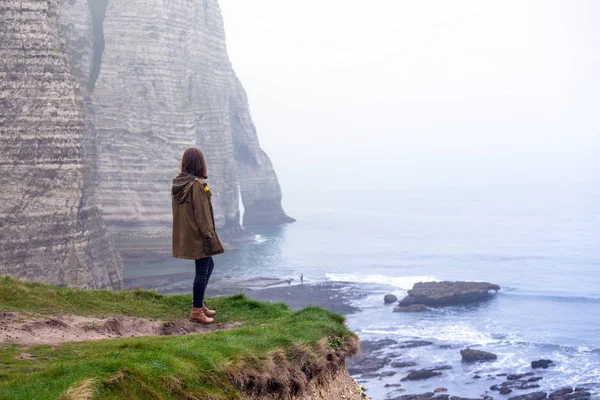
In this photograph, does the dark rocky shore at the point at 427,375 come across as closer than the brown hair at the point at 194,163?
No

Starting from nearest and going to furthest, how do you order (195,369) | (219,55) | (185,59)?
(195,369) → (185,59) → (219,55)

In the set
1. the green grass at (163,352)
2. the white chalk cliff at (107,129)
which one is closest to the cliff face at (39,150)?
the white chalk cliff at (107,129)

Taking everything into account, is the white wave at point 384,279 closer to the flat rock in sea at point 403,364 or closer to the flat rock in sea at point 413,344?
the flat rock in sea at point 413,344

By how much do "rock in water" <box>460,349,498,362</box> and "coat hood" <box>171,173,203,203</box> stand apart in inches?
1493

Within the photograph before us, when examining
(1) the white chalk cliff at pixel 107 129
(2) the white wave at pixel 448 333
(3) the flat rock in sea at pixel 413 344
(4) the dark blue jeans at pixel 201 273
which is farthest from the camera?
(2) the white wave at pixel 448 333

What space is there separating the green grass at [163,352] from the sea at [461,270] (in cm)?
2715

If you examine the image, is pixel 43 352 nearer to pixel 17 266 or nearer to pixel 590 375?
pixel 17 266

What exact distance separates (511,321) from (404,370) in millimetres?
17059

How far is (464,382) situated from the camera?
42.0 m

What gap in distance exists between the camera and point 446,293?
64.3 m

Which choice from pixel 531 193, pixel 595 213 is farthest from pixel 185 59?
pixel 531 193

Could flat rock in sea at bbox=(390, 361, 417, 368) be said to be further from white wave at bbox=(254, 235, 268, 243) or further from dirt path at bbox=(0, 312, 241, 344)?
white wave at bbox=(254, 235, 268, 243)

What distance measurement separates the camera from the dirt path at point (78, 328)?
10.2 metres

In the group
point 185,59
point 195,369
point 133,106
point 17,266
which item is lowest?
point 17,266
